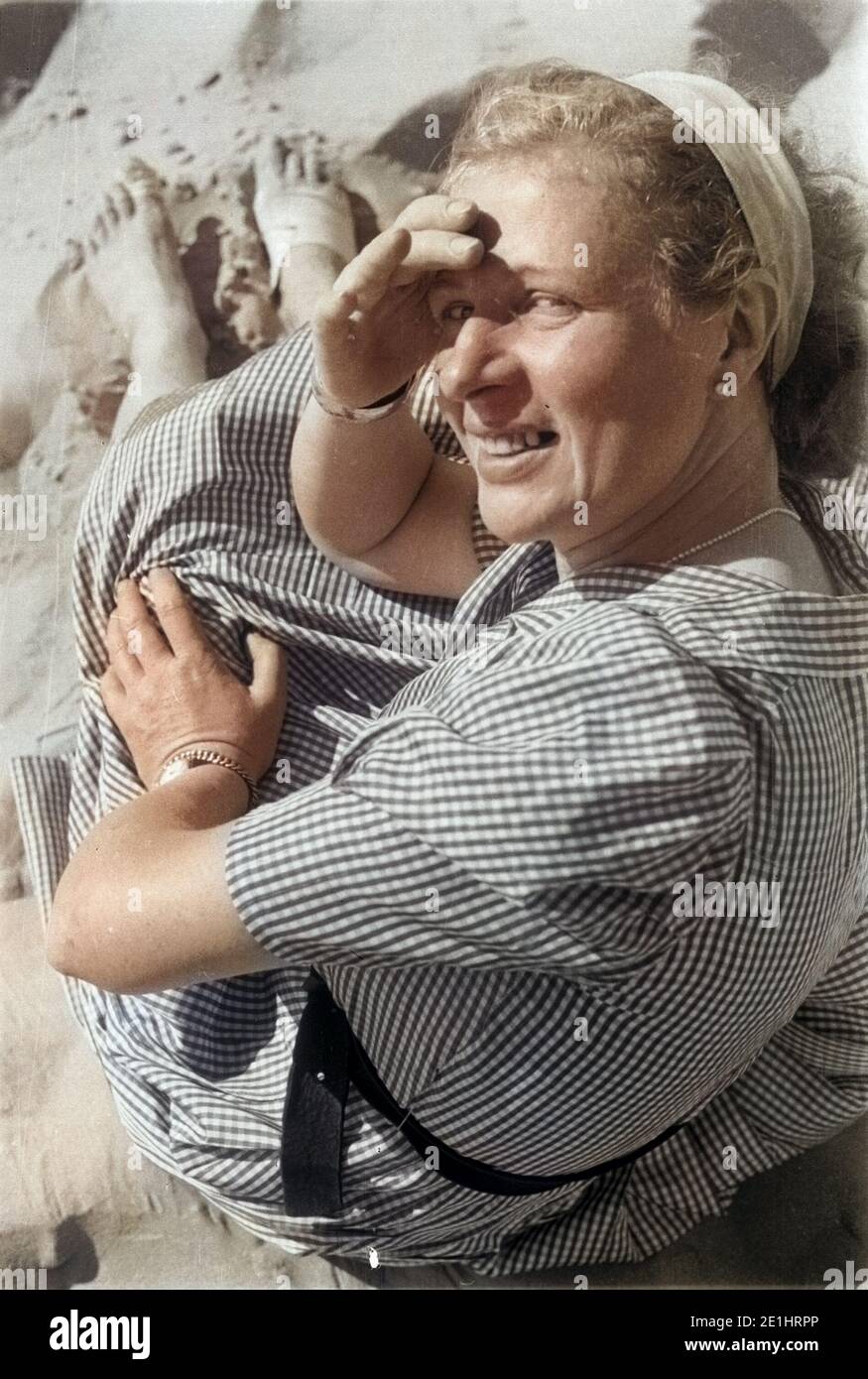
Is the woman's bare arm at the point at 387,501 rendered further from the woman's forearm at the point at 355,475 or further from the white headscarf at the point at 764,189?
the white headscarf at the point at 764,189

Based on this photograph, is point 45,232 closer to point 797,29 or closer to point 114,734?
point 114,734

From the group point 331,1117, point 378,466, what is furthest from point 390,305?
point 331,1117

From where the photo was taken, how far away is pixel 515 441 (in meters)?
0.82

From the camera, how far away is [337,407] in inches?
36.4

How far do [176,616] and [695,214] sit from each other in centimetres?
45

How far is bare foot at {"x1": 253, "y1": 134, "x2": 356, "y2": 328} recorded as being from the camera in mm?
1035

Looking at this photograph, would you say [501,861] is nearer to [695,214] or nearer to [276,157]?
[695,214]

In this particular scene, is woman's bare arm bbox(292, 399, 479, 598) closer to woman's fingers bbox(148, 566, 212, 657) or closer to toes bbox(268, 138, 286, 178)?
woman's fingers bbox(148, 566, 212, 657)

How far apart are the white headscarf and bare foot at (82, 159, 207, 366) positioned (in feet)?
1.41

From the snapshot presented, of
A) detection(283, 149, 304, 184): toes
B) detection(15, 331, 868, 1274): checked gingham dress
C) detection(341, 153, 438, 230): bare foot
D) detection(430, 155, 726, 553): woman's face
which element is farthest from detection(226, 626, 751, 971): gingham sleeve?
detection(283, 149, 304, 184): toes

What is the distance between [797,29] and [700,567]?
15.8 inches
